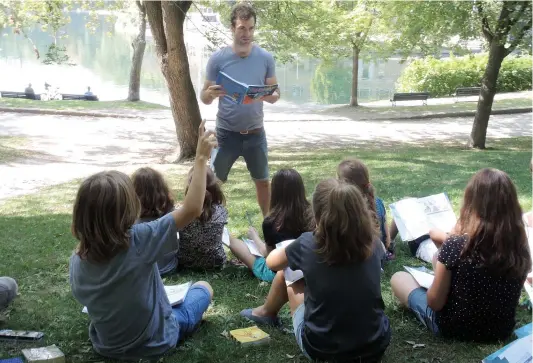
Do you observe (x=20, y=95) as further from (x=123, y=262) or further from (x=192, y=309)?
(x=123, y=262)

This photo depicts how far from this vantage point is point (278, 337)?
3.24 m

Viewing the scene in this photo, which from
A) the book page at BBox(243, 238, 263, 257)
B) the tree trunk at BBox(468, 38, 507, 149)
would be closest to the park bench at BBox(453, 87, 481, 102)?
the tree trunk at BBox(468, 38, 507, 149)

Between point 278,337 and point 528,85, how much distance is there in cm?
2488

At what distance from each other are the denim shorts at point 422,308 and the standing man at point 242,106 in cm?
212

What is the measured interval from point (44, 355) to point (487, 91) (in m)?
11.1

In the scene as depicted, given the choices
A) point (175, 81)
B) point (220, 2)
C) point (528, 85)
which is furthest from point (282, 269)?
point (528, 85)

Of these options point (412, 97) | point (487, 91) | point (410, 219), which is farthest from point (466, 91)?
point (410, 219)

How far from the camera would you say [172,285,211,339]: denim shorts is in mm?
3176

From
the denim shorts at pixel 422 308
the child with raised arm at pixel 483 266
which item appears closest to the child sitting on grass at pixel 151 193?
the denim shorts at pixel 422 308

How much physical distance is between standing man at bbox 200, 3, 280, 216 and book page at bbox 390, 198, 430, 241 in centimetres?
125

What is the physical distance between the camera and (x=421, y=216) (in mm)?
4543

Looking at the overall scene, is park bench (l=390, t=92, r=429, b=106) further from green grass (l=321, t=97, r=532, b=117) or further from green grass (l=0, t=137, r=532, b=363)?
green grass (l=0, t=137, r=532, b=363)

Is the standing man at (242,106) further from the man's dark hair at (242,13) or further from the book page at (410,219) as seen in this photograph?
the book page at (410,219)

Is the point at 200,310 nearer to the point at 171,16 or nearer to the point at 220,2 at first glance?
the point at 171,16
